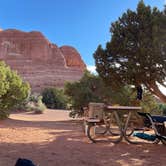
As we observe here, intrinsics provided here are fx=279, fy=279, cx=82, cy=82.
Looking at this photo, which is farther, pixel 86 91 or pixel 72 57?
pixel 72 57

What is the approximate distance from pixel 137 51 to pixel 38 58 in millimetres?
83087

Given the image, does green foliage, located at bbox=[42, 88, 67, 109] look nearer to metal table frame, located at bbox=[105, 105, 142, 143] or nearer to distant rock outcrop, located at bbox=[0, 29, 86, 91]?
distant rock outcrop, located at bbox=[0, 29, 86, 91]

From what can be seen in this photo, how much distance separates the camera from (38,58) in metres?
89.8

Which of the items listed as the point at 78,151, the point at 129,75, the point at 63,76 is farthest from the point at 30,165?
the point at 63,76

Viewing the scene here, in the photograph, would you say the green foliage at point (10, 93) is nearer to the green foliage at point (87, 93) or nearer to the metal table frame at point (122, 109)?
the green foliage at point (87, 93)

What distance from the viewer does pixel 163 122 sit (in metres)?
7.72

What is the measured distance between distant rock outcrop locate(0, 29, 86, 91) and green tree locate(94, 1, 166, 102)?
6418 cm

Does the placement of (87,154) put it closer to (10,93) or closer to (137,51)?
(137,51)

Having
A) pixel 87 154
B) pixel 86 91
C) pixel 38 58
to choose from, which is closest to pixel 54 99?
pixel 86 91

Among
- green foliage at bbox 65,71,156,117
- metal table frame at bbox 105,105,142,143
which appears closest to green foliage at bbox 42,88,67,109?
green foliage at bbox 65,71,156,117

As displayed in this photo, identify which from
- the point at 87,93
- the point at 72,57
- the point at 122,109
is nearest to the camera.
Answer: the point at 122,109

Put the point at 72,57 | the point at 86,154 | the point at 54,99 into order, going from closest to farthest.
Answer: the point at 86,154, the point at 54,99, the point at 72,57

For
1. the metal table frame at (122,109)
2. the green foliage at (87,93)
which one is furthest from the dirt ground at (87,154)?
the green foliage at (87,93)

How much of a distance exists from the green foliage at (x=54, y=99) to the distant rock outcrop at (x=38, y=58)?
2819cm
